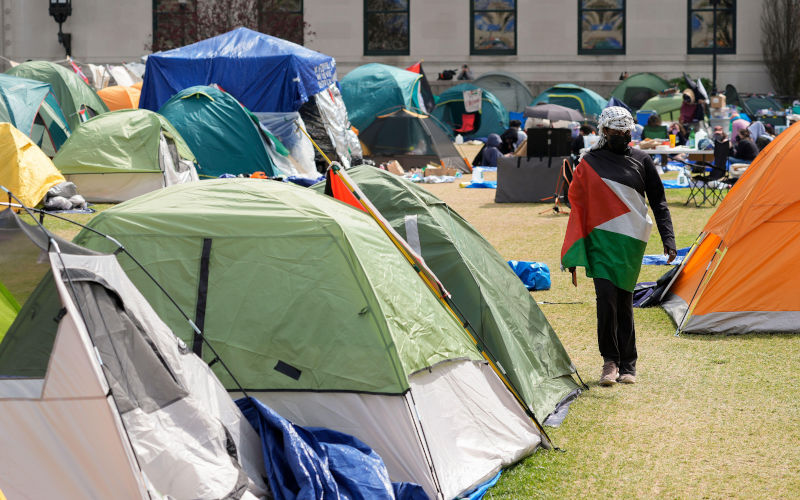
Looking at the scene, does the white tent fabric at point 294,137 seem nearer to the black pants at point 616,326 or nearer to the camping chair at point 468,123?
the camping chair at point 468,123

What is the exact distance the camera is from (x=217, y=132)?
16.9m

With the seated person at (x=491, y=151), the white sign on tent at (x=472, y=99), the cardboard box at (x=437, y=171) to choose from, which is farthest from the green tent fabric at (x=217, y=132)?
the white sign on tent at (x=472, y=99)

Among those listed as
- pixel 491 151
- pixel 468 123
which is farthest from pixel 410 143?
pixel 468 123

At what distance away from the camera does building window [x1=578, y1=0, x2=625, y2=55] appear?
1447 inches

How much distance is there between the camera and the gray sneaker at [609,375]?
6336 millimetres

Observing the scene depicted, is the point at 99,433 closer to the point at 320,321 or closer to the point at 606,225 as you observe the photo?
the point at 320,321

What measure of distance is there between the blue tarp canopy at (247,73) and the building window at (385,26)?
58.1ft

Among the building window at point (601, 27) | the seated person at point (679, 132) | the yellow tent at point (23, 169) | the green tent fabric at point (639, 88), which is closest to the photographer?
the yellow tent at point (23, 169)

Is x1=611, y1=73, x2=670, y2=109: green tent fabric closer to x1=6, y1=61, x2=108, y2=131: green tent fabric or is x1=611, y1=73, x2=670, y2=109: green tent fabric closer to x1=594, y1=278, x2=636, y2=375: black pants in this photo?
x1=6, y1=61, x2=108, y2=131: green tent fabric

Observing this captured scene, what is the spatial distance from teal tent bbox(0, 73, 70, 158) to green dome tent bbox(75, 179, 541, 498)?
11886mm

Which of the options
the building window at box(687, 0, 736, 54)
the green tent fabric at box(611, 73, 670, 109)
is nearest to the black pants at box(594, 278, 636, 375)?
the green tent fabric at box(611, 73, 670, 109)

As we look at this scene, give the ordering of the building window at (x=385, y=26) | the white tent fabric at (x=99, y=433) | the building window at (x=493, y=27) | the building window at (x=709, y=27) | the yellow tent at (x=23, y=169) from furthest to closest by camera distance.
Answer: the building window at (x=385, y=26), the building window at (x=493, y=27), the building window at (x=709, y=27), the yellow tent at (x=23, y=169), the white tent fabric at (x=99, y=433)

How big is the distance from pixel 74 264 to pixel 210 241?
0.95 m

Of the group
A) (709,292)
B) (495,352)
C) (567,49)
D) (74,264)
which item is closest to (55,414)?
(74,264)
